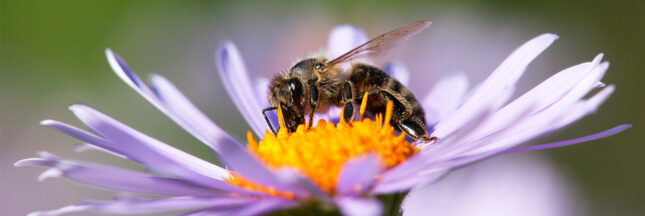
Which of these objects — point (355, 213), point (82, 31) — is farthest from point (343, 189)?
point (82, 31)

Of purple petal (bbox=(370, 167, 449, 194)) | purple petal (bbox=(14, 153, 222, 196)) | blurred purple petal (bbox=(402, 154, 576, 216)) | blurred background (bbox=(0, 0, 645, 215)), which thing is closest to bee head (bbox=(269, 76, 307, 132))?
purple petal (bbox=(14, 153, 222, 196))

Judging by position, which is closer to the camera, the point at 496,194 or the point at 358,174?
the point at 358,174

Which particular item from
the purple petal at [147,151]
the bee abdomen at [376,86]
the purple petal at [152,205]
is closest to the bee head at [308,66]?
the bee abdomen at [376,86]

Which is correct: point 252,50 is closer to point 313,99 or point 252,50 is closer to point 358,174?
point 313,99

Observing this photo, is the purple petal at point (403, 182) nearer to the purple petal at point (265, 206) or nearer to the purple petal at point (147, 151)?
the purple petal at point (265, 206)

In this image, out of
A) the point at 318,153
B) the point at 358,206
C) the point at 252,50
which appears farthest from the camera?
the point at 252,50

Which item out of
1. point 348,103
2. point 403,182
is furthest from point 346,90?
point 403,182

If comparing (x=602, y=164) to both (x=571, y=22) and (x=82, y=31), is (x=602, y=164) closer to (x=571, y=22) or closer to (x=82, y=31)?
(x=571, y=22)
